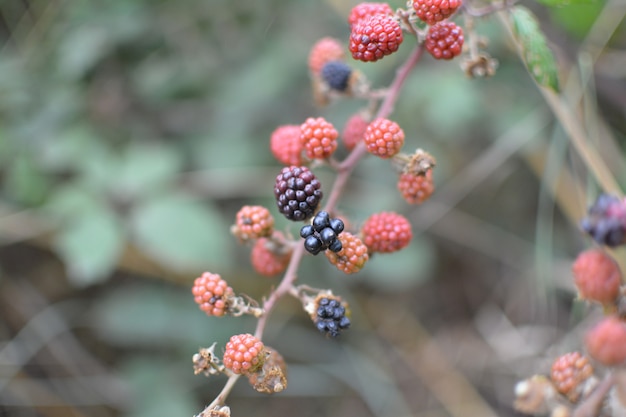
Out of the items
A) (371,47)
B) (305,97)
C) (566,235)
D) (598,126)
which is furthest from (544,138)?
(371,47)

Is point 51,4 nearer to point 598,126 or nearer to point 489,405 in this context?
point 598,126

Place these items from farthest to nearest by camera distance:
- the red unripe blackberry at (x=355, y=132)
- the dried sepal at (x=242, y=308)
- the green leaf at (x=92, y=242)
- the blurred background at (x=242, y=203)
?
A: the blurred background at (x=242, y=203) < the green leaf at (x=92, y=242) < the red unripe blackberry at (x=355, y=132) < the dried sepal at (x=242, y=308)

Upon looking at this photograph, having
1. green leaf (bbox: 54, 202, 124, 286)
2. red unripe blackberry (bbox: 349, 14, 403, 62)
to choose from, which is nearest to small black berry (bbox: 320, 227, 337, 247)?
red unripe blackberry (bbox: 349, 14, 403, 62)

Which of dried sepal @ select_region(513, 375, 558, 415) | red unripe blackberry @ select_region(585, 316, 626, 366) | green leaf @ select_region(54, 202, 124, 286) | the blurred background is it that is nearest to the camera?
red unripe blackberry @ select_region(585, 316, 626, 366)

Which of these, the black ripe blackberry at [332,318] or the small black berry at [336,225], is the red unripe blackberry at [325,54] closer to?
the small black berry at [336,225]

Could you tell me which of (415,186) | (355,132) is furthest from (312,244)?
(355,132)

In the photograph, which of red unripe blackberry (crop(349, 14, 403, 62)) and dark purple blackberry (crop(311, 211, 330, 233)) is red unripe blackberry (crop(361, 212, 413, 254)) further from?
red unripe blackberry (crop(349, 14, 403, 62))

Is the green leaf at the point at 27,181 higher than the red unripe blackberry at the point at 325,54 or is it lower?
lower

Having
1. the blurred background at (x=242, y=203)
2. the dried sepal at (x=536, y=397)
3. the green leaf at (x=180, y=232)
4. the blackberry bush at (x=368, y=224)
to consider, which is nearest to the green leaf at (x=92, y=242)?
the blurred background at (x=242, y=203)
